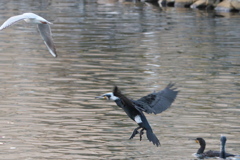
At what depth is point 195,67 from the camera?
1831cm

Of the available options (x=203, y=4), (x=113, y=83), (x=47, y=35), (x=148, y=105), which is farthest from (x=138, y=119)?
(x=203, y=4)

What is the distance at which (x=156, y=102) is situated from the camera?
10.3m

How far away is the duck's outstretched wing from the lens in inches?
396

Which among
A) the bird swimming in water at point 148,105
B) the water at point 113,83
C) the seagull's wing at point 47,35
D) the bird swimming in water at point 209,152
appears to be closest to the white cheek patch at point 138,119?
the bird swimming in water at point 148,105

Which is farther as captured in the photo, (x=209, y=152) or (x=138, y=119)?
(x=138, y=119)

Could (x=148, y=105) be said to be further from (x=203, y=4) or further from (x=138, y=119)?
(x=203, y=4)

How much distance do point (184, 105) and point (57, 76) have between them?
15.3 feet

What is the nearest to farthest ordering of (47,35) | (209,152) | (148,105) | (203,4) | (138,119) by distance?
1. (209,152)
2. (148,105)
3. (138,119)
4. (47,35)
5. (203,4)

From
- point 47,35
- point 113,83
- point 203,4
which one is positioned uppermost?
point 47,35

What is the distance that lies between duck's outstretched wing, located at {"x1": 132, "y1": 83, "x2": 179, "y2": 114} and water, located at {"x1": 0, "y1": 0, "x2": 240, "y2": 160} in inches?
26.6

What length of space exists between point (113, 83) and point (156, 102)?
229 inches

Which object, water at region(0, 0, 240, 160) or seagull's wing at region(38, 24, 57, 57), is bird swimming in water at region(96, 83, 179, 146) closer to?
water at region(0, 0, 240, 160)

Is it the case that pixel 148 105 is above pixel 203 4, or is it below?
above

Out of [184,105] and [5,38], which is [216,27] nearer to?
[5,38]
